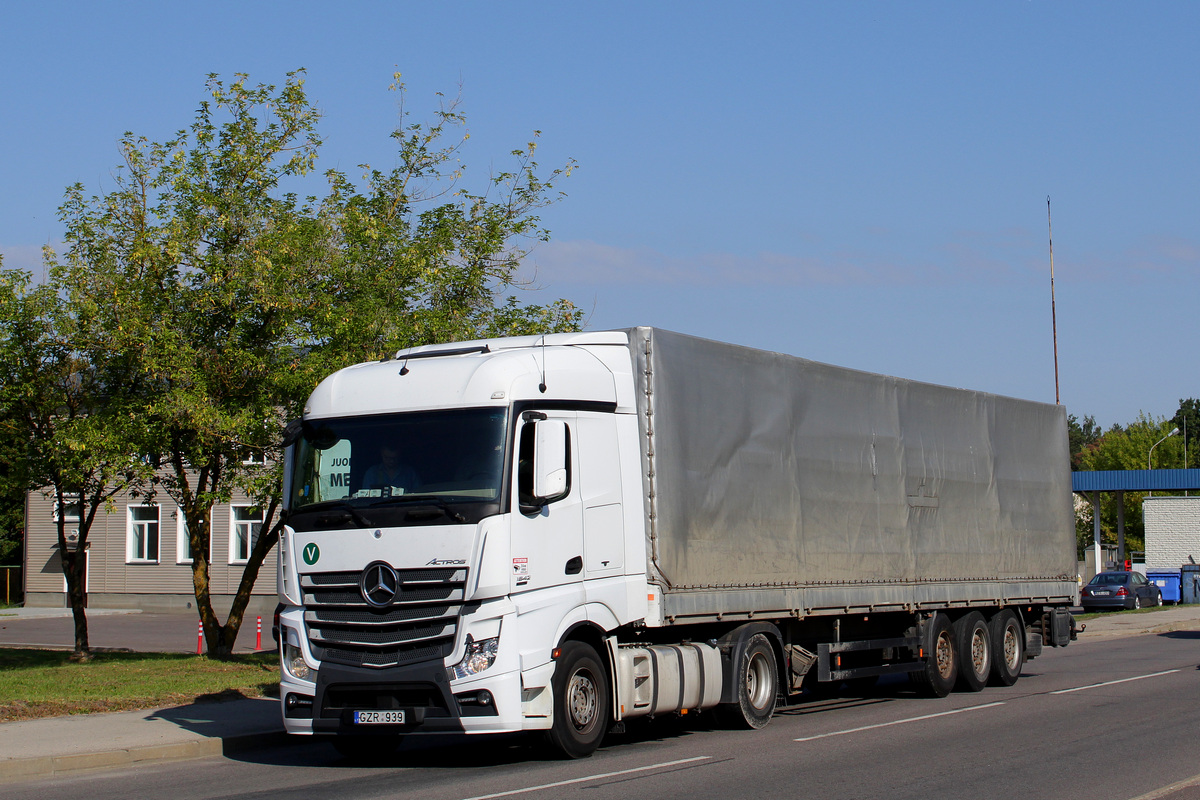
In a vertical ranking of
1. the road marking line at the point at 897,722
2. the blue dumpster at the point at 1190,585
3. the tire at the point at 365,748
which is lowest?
the blue dumpster at the point at 1190,585

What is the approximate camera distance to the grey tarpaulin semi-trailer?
11.5 m

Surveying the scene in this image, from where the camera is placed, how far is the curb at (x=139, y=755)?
10320mm

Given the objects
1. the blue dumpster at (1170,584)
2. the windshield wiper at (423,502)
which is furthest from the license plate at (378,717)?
the blue dumpster at (1170,584)

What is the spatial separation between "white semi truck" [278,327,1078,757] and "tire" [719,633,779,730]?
31 millimetres

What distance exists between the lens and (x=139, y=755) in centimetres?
1105

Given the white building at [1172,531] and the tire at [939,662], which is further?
the white building at [1172,531]

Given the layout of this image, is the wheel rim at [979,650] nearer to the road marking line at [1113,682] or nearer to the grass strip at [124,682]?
the road marking line at [1113,682]

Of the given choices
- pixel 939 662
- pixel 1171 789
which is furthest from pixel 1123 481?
pixel 1171 789

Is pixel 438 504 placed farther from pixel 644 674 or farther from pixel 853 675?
pixel 853 675

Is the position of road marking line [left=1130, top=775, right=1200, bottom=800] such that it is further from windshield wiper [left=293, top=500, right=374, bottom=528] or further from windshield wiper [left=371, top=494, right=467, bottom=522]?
windshield wiper [left=293, top=500, right=374, bottom=528]

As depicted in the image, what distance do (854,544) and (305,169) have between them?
35.3 feet

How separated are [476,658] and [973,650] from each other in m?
9.15

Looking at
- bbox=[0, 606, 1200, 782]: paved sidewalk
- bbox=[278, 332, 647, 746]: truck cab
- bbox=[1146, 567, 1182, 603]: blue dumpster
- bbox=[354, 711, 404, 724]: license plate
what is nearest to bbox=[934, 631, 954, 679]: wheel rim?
bbox=[278, 332, 647, 746]: truck cab

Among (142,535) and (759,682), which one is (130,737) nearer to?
(759,682)
